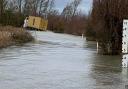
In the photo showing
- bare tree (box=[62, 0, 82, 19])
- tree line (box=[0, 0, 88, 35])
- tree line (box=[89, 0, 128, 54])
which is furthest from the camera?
bare tree (box=[62, 0, 82, 19])

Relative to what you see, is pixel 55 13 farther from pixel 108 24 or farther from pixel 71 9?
pixel 108 24

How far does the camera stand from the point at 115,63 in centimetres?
1908

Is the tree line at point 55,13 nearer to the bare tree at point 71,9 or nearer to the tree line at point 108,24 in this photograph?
the bare tree at point 71,9

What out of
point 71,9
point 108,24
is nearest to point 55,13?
point 71,9

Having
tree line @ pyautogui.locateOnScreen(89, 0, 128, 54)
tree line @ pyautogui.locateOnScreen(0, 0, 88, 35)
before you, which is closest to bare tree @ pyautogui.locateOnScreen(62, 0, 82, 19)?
tree line @ pyautogui.locateOnScreen(0, 0, 88, 35)

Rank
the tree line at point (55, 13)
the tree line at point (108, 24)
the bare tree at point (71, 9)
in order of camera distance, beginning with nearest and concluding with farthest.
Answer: the tree line at point (108, 24) < the tree line at point (55, 13) < the bare tree at point (71, 9)

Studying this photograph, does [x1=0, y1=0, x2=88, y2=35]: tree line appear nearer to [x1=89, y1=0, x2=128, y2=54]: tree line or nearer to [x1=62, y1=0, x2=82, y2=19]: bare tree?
[x1=62, y1=0, x2=82, y2=19]: bare tree

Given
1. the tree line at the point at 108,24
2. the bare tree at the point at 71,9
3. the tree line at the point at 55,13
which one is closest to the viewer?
the tree line at the point at 108,24

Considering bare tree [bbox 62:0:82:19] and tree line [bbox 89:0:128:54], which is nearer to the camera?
tree line [bbox 89:0:128:54]

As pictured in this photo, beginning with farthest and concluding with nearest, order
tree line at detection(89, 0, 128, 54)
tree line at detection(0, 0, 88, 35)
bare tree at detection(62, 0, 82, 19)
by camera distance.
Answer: bare tree at detection(62, 0, 82, 19) → tree line at detection(0, 0, 88, 35) → tree line at detection(89, 0, 128, 54)

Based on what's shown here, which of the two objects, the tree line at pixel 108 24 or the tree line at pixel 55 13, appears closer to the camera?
the tree line at pixel 108 24

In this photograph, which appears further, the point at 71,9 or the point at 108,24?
the point at 71,9

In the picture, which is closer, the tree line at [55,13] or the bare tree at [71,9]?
the tree line at [55,13]

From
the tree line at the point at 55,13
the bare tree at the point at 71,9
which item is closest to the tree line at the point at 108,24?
the tree line at the point at 55,13
